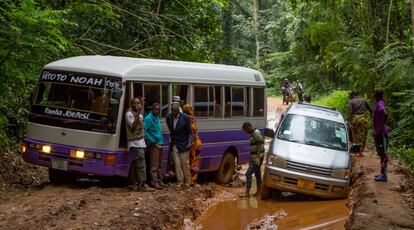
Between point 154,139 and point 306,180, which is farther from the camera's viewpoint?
point 306,180

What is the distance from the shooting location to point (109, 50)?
16375 mm

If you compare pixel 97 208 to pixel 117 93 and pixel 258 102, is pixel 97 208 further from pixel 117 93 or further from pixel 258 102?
pixel 258 102

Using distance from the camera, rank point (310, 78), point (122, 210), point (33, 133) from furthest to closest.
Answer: point (310, 78) → point (33, 133) → point (122, 210)

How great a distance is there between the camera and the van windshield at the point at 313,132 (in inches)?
452

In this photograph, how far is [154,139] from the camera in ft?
33.9

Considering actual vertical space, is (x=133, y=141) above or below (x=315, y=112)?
below

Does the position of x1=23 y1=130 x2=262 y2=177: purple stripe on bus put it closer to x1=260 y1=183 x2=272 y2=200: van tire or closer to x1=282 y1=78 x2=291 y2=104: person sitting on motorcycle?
x1=260 y1=183 x2=272 y2=200: van tire

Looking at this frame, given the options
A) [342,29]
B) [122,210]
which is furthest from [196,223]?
[342,29]

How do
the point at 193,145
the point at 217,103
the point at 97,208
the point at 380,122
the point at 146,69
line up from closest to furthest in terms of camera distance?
the point at 97,208
the point at 146,69
the point at 380,122
the point at 193,145
the point at 217,103

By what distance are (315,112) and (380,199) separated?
342 cm

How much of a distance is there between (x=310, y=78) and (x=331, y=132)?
26454mm

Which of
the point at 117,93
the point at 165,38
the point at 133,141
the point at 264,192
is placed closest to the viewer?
the point at 117,93

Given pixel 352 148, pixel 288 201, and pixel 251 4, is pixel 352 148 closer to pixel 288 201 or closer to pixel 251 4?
pixel 288 201

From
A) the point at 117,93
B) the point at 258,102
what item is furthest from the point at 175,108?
the point at 258,102
